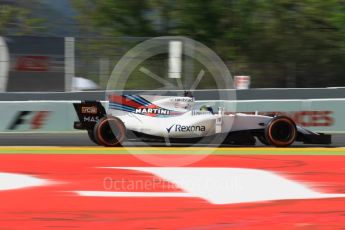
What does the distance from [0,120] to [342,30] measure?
43.8ft

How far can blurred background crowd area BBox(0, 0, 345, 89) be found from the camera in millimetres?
17109

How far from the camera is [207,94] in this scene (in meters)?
14.1

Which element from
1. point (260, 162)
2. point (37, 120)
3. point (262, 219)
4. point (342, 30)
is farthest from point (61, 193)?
point (342, 30)

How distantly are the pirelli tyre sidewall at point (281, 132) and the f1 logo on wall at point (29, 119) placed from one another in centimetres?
566

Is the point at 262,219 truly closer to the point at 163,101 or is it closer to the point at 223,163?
the point at 223,163

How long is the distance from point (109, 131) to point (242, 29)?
14114 millimetres

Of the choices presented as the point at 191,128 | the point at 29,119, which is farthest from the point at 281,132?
the point at 29,119

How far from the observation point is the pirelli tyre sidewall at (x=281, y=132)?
31.4 feet

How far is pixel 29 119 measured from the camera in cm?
1315

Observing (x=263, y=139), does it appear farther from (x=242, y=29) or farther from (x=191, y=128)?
(x=242, y=29)

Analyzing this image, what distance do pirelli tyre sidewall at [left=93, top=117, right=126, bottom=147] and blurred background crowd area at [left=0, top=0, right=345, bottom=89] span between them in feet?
21.3

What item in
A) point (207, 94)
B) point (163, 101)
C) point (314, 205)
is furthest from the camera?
point (207, 94)

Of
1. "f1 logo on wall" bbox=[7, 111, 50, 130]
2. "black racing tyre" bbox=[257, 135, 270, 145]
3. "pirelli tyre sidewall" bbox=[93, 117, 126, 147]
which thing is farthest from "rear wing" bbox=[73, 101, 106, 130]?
"f1 logo on wall" bbox=[7, 111, 50, 130]

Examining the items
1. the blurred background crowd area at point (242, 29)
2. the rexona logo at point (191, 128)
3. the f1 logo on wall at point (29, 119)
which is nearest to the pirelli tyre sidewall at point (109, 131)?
the rexona logo at point (191, 128)
